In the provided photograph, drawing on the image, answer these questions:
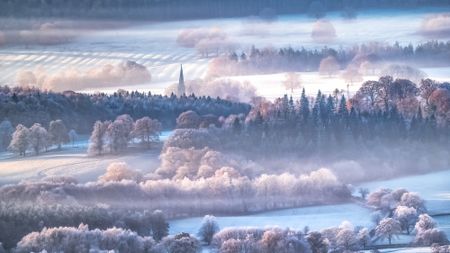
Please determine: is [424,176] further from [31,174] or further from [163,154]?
[31,174]

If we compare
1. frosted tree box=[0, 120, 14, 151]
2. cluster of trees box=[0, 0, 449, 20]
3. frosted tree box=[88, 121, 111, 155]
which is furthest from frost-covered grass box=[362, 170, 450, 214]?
frosted tree box=[0, 120, 14, 151]

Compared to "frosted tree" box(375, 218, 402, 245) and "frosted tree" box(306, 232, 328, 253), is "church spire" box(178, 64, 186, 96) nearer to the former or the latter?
"frosted tree" box(306, 232, 328, 253)

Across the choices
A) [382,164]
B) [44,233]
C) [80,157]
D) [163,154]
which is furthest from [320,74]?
[44,233]

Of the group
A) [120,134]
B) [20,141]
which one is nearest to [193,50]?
[120,134]

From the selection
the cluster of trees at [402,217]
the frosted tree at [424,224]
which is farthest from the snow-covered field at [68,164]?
the frosted tree at [424,224]

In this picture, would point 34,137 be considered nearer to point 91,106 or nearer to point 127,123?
point 91,106
